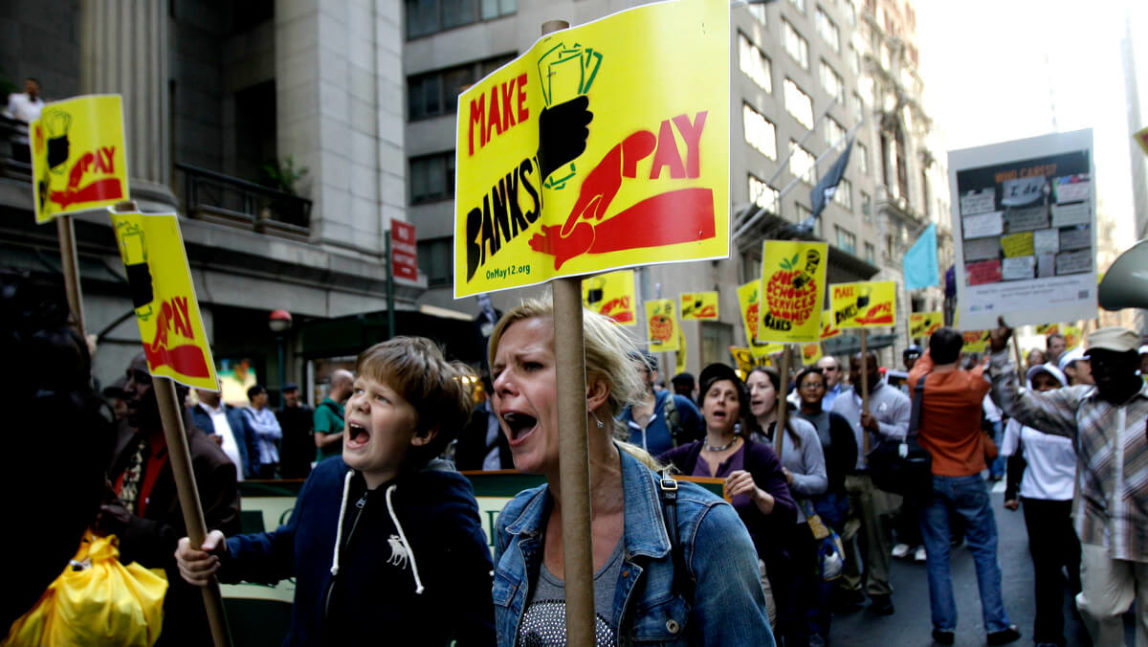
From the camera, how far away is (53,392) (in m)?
1.23

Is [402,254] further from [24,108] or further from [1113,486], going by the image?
[1113,486]

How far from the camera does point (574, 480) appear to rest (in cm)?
172

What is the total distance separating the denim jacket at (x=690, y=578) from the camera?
177 centimetres

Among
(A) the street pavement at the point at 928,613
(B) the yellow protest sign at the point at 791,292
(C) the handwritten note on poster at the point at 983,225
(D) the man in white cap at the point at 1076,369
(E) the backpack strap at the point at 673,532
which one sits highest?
(C) the handwritten note on poster at the point at 983,225

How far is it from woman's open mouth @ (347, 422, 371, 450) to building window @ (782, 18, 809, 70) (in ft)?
130

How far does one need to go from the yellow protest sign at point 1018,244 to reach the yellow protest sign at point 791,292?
1.28m

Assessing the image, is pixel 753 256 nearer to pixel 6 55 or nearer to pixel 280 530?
pixel 6 55

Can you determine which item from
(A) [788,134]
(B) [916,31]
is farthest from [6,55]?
(B) [916,31]

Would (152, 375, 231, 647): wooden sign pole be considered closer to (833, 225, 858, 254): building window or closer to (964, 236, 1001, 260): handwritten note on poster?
(964, 236, 1001, 260): handwritten note on poster

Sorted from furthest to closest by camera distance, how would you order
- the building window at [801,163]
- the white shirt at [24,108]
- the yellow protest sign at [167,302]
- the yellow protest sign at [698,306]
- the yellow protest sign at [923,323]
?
the building window at [801,163]
the yellow protest sign at [923,323]
the yellow protest sign at [698,306]
the white shirt at [24,108]
the yellow protest sign at [167,302]

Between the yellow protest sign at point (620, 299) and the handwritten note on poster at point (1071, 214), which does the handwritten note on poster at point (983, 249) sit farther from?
the yellow protest sign at point (620, 299)

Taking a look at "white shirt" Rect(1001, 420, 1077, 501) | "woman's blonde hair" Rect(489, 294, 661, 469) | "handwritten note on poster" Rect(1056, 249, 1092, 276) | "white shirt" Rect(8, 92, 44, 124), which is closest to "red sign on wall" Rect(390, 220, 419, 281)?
"white shirt" Rect(8, 92, 44, 124)

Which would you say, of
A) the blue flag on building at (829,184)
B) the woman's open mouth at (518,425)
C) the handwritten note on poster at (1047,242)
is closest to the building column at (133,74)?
the handwritten note on poster at (1047,242)

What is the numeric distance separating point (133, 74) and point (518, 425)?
14.4 meters
